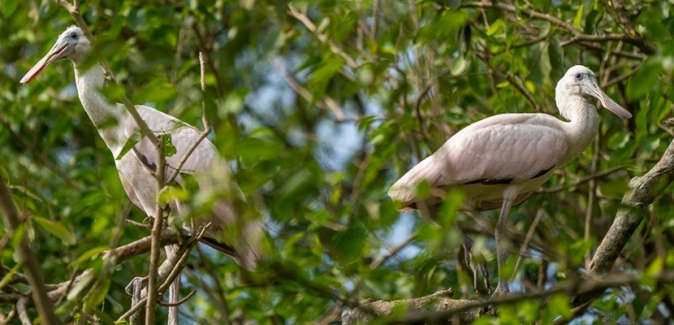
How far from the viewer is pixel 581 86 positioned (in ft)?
25.0

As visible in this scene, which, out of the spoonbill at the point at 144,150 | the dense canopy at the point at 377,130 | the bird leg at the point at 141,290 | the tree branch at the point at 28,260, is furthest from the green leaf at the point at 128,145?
the spoonbill at the point at 144,150

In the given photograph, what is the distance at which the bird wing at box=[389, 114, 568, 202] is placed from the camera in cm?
724

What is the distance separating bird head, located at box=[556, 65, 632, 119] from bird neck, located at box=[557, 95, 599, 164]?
0.05 meters

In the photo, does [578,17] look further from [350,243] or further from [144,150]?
[350,243]

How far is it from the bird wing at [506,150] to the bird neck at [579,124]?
95mm

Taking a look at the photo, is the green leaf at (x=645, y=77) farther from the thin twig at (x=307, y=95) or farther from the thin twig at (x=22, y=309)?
the thin twig at (x=307, y=95)

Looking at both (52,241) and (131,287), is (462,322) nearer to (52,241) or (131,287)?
(131,287)

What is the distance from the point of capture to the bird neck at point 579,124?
7465mm

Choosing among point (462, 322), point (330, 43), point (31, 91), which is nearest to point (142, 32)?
point (31, 91)

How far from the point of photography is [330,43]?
9.61 meters

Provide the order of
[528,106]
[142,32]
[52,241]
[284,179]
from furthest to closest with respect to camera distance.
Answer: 1. [142,32]
2. [52,241]
3. [528,106]
4. [284,179]

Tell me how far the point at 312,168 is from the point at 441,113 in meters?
5.54

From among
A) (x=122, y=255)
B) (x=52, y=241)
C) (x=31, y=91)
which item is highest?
(x=122, y=255)

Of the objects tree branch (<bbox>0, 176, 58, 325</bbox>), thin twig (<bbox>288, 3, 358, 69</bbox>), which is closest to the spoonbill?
thin twig (<bbox>288, 3, 358, 69</bbox>)
